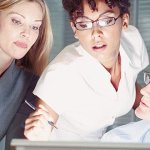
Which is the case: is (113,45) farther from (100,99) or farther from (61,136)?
(61,136)

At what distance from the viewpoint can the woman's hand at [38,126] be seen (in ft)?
5.97

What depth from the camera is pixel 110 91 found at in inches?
73.0

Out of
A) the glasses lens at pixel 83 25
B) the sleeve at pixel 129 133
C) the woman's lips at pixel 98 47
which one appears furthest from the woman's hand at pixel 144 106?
the glasses lens at pixel 83 25

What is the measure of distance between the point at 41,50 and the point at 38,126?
33cm

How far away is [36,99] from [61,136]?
19cm

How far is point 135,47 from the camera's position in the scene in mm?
1889

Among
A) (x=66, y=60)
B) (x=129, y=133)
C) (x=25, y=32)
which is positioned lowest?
(x=129, y=133)

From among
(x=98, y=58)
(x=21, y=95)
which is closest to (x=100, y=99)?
(x=98, y=58)

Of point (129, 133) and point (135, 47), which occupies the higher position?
point (135, 47)

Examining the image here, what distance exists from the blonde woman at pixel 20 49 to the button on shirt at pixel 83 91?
0.24ft

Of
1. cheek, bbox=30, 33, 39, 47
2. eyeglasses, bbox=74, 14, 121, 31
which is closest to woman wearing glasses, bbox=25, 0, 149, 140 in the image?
eyeglasses, bbox=74, 14, 121, 31

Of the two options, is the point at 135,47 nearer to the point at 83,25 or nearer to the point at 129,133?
the point at 83,25

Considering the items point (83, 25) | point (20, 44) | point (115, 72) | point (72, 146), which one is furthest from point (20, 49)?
point (72, 146)

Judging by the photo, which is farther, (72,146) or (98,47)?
(98,47)
